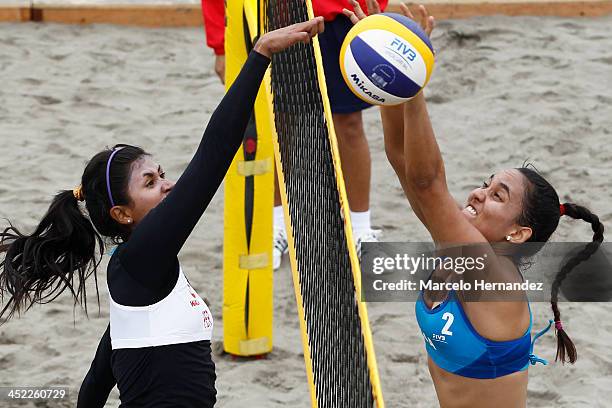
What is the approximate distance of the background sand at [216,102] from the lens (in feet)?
16.4

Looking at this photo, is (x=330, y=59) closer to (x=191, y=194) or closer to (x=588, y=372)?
(x=588, y=372)

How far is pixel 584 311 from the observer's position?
5430 millimetres

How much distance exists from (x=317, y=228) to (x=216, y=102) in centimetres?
392

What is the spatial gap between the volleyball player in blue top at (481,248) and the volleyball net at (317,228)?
0.89 feet

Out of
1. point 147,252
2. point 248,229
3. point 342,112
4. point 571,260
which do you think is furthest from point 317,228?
point 342,112

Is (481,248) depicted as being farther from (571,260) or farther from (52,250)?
(52,250)

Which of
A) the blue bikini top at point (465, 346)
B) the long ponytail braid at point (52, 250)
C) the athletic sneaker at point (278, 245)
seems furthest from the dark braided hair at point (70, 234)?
the athletic sneaker at point (278, 245)

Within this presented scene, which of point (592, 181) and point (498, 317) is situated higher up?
point (498, 317)

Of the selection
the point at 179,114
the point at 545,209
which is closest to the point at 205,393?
the point at 545,209

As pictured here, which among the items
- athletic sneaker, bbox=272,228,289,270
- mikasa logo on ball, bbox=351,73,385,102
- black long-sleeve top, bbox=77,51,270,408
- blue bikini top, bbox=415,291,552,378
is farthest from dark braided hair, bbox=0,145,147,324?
athletic sneaker, bbox=272,228,289,270

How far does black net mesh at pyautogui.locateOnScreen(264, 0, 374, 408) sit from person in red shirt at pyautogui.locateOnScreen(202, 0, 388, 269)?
1.05 metres

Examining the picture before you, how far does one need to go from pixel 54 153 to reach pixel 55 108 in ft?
2.14

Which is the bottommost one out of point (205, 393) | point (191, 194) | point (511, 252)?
point (205, 393)

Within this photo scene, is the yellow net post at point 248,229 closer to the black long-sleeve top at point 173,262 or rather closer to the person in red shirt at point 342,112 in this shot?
the person in red shirt at point 342,112
